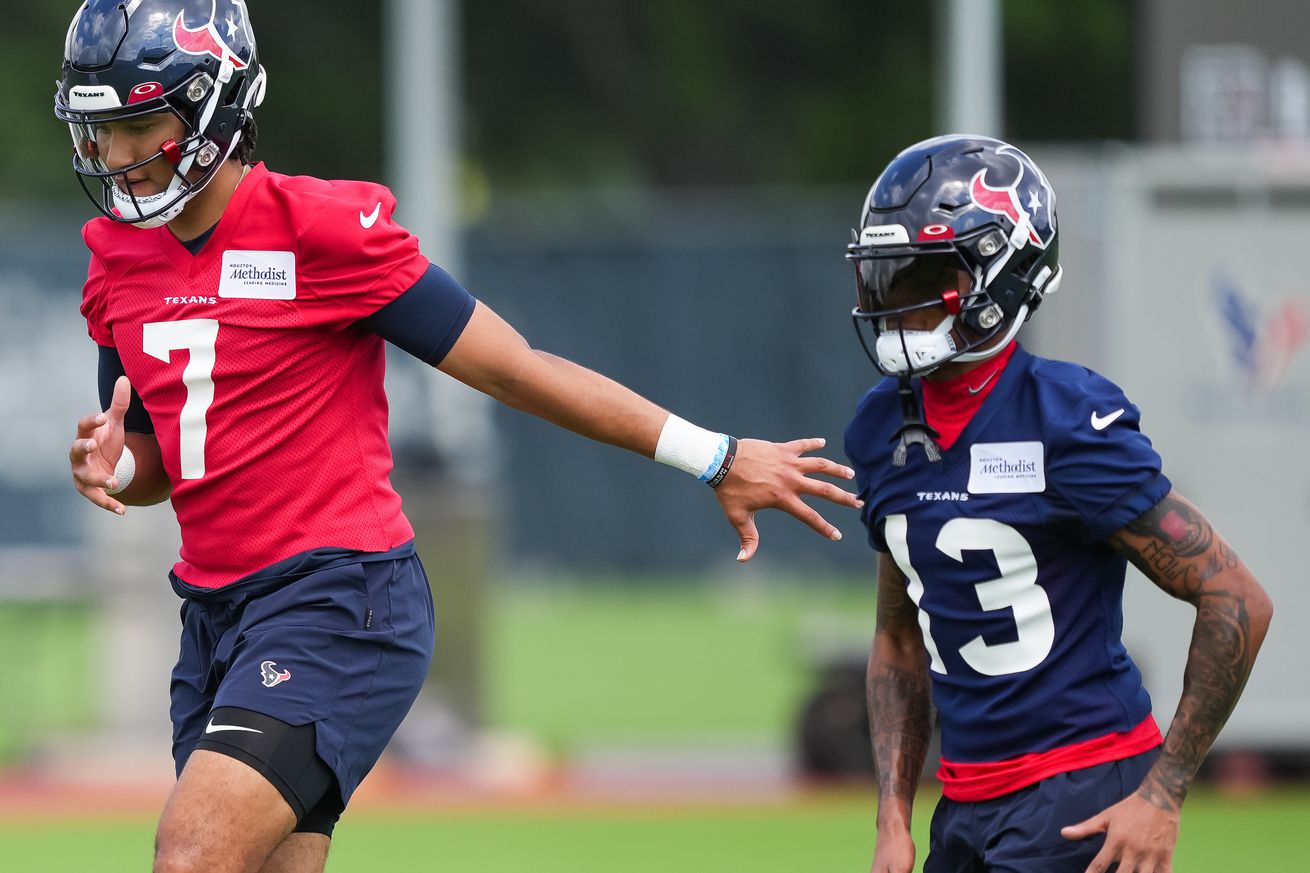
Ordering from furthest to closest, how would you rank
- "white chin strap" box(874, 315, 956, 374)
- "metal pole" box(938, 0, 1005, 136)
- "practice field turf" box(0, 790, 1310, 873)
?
1. "metal pole" box(938, 0, 1005, 136)
2. "practice field turf" box(0, 790, 1310, 873)
3. "white chin strap" box(874, 315, 956, 374)

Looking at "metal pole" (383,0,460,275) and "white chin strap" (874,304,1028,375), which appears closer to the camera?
"white chin strap" (874,304,1028,375)

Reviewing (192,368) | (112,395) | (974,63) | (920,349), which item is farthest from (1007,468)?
(974,63)

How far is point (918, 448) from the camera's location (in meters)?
4.35

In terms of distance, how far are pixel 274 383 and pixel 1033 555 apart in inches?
68.0

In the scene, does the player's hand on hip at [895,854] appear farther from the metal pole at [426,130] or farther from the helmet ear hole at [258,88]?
the metal pole at [426,130]

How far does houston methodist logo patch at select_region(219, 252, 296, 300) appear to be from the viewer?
4523 mm

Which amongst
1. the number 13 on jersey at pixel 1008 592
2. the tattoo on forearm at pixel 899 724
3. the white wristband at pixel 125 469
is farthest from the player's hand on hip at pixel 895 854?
the white wristband at pixel 125 469

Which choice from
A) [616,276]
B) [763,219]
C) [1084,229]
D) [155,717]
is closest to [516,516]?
[616,276]

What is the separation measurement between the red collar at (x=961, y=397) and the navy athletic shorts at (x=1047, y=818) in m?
0.76

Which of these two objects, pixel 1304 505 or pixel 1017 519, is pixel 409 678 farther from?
pixel 1304 505

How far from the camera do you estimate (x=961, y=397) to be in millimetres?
4387

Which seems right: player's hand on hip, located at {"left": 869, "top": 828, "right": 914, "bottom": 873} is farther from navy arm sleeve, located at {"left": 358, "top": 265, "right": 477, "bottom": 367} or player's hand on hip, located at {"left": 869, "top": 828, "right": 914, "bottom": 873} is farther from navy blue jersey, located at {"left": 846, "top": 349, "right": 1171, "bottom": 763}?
navy arm sleeve, located at {"left": 358, "top": 265, "right": 477, "bottom": 367}

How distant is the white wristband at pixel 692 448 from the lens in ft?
15.0

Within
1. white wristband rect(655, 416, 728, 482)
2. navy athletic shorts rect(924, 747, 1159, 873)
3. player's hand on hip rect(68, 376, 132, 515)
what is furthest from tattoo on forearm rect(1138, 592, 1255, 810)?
player's hand on hip rect(68, 376, 132, 515)
